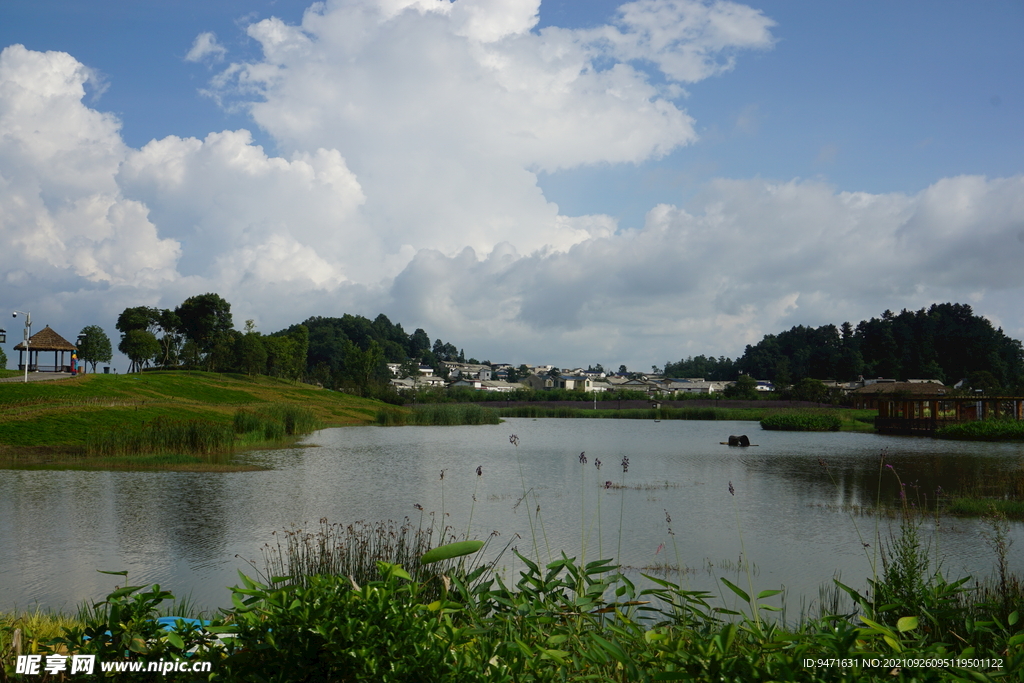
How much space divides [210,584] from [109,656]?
560 cm

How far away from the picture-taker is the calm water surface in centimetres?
878

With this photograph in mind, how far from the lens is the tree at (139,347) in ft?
195

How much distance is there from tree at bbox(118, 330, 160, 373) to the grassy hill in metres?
11.0

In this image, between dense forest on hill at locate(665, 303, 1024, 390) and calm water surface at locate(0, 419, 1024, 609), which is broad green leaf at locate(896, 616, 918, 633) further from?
dense forest on hill at locate(665, 303, 1024, 390)

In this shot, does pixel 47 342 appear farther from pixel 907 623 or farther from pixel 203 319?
pixel 907 623

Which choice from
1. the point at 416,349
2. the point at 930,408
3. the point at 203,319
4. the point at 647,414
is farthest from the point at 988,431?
the point at 416,349

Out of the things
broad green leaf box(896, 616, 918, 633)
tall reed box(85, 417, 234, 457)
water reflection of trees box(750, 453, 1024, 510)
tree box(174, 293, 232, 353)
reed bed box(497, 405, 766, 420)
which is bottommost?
reed bed box(497, 405, 766, 420)

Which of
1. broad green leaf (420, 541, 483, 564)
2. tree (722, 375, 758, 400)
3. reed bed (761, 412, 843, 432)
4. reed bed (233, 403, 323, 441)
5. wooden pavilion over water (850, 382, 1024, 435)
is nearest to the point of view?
broad green leaf (420, 541, 483, 564)

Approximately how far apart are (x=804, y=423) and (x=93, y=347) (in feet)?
201

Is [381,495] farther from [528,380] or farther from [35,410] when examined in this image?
[528,380]

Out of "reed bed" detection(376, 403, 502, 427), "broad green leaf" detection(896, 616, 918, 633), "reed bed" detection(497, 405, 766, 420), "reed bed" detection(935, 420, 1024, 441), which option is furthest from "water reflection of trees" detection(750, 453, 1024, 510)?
"reed bed" detection(497, 405, 766, 420)

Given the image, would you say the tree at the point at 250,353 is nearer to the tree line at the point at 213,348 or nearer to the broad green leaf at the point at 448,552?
the tree line at the point at 213,348

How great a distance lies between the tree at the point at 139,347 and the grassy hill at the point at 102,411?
1095 centimetres

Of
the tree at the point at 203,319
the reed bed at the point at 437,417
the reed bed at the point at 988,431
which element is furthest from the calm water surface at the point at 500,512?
the tree at the point at 203,319
